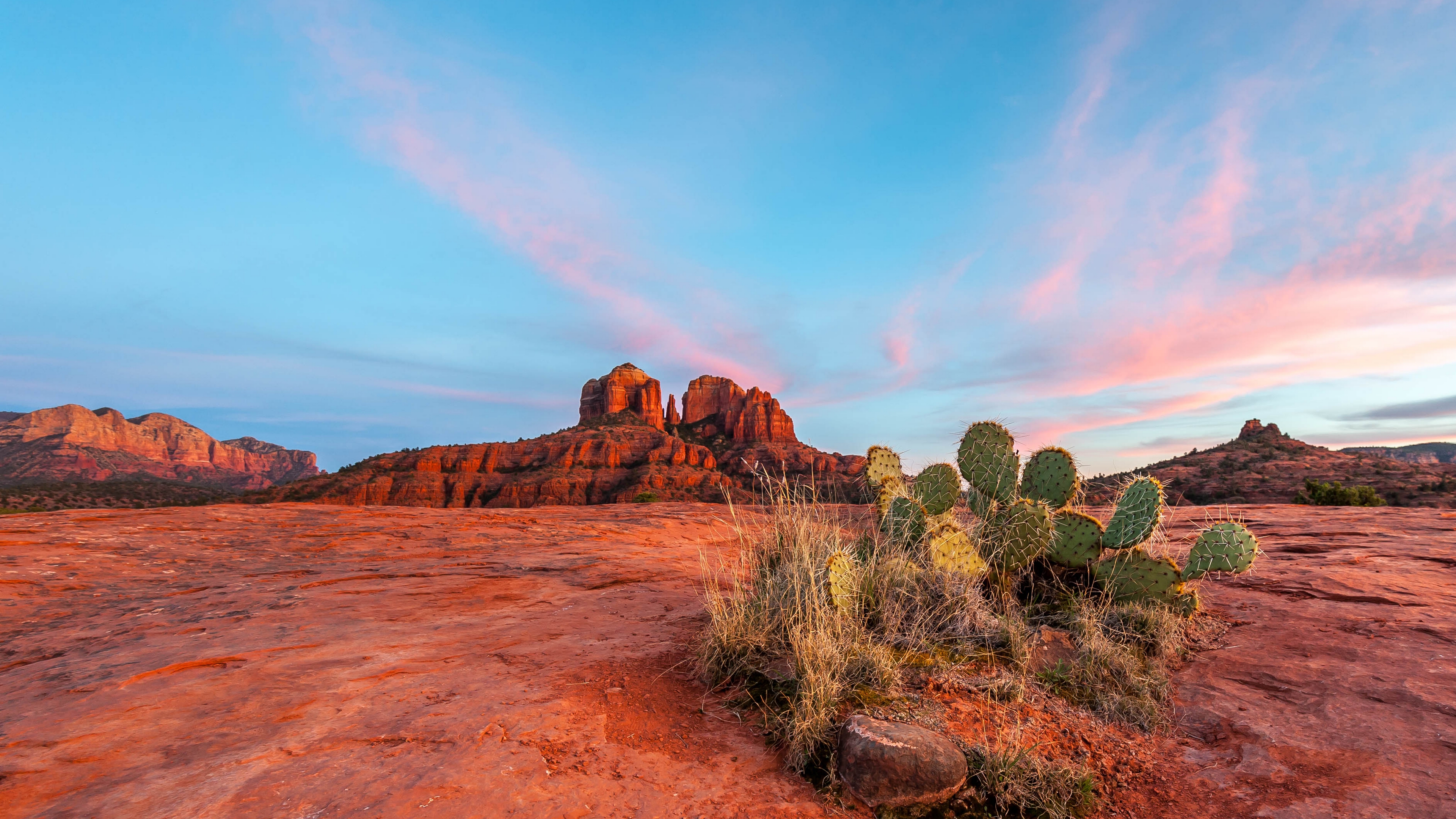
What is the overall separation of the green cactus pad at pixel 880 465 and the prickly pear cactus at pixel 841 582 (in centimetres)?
272

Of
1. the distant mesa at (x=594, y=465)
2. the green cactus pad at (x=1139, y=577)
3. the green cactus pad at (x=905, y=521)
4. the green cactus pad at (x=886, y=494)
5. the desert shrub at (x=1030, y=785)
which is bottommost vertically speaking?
the desert shrub at (x=1030, y=785)

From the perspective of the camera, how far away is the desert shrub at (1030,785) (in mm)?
2973

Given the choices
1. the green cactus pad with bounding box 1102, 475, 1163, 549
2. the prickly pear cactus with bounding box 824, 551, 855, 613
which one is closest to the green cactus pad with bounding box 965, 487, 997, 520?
the green cactus pad with bounding box 1102, 475, 1163, 549

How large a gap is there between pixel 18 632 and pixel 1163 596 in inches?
405

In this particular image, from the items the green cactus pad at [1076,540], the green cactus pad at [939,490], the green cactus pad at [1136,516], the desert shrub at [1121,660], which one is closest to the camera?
the desert shrub at [1121,660]

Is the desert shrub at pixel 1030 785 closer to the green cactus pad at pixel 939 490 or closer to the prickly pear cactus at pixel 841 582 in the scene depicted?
the prickly pear cactus at pixel 841 582

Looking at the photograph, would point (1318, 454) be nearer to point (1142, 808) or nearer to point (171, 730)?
point (1142, 808)

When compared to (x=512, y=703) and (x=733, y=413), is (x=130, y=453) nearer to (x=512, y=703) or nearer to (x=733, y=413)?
(x=733, y=413)

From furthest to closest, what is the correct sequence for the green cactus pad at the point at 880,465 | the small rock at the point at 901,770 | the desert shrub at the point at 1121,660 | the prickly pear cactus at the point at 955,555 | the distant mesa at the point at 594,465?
the distant mesa at the point at 594,465
the green cactus pad at the point at 880,465
the prickly pear cactus at the point at 955,555
the desert shrub at the point at 1121,660
the small rock at the point at 901,770

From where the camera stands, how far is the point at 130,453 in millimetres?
140125

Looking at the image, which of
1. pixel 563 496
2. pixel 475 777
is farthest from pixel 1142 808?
pixel 563 496

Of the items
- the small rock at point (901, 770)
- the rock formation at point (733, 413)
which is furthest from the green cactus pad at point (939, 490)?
the rock formation at point (733, 413)

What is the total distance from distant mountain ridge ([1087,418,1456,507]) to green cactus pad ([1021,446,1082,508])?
16023mm

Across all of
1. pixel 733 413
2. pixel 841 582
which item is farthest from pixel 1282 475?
pixel 733 413
